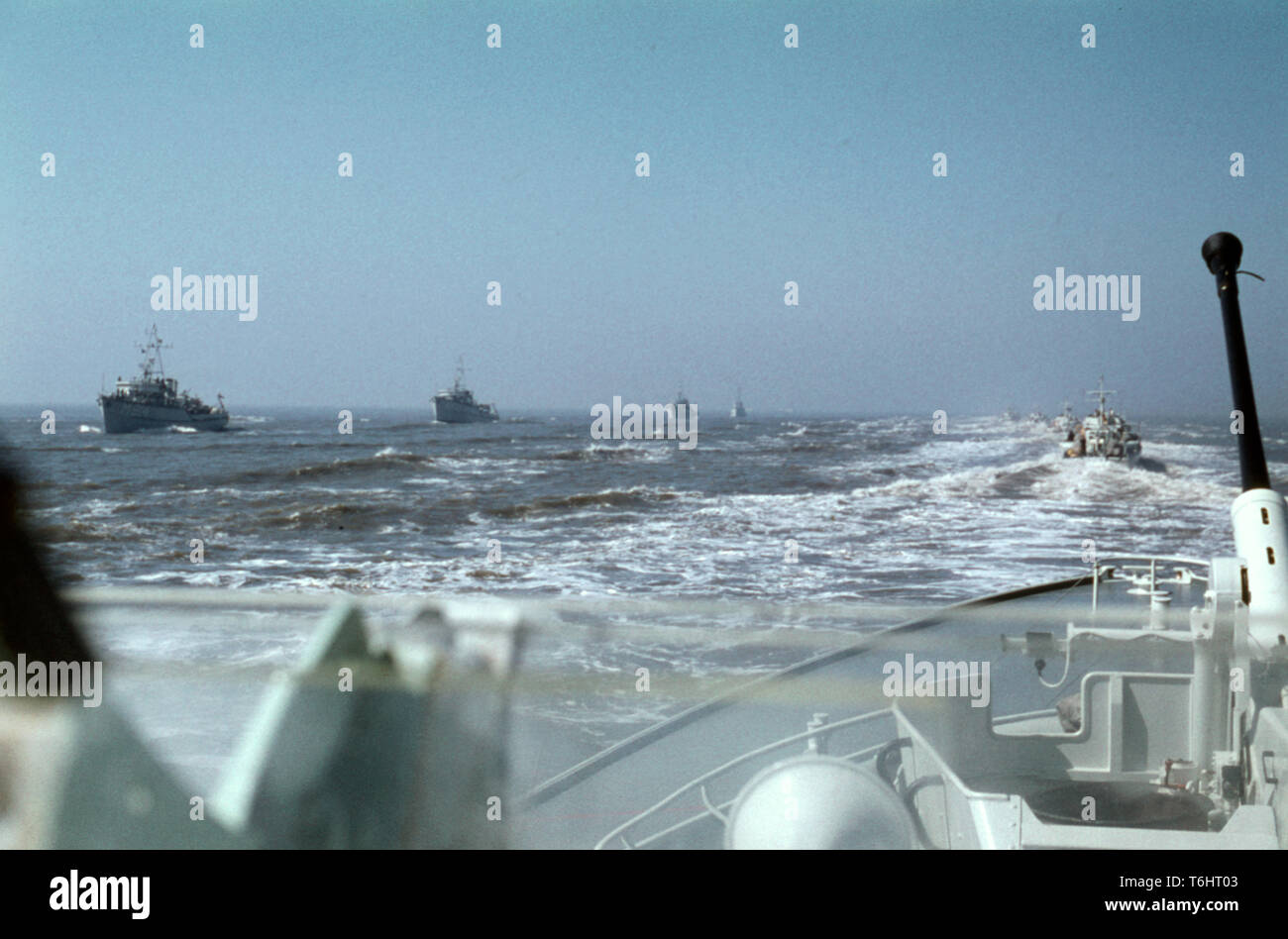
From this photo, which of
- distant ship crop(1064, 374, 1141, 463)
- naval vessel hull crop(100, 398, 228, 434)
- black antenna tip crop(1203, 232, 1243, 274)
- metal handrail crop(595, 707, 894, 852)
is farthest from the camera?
naval vessel hull crop(100, 398, 228, 434)

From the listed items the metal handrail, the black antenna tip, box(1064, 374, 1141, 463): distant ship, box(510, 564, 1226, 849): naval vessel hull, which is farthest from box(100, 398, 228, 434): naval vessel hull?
the metal handrail

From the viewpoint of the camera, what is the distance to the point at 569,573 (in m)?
15.2

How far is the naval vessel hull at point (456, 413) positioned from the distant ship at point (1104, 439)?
37.1 m

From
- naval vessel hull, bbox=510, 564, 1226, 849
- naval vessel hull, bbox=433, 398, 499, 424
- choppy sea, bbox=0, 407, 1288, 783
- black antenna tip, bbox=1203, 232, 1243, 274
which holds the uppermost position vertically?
naval vessel hull, bbox=433, 398, 499, 424

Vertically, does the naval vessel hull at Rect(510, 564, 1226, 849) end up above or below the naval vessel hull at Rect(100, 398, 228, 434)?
below

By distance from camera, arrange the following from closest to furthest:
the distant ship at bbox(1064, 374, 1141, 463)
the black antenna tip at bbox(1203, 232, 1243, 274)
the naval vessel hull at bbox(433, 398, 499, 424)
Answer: the black antenna tip at bbox(1203, 232, 1243, 274) → the distant ship at bbox(1064, 374, 1141, 463) → the naval vessel hull at bbox(433, 398, 499, 424)

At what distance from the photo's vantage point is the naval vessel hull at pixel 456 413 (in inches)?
2436

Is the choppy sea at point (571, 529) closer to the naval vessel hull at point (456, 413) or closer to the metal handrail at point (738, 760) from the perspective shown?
the metal handrail at point (738, 760)

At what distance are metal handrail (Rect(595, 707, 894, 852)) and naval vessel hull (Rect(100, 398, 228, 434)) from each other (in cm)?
4854

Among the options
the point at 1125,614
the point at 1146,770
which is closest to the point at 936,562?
the point at 1146,770

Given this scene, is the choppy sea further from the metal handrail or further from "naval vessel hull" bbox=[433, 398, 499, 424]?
"naval vessel hull" bbox=[433, 398, 499, 424]

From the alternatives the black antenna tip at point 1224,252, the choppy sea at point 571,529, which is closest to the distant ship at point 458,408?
the choppy sea at point 571,529

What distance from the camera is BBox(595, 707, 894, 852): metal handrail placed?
1.31 metres
